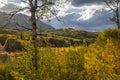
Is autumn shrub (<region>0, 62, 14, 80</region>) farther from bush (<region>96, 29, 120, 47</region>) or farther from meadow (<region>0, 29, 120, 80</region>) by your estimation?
bush (<region>96, 29, 120, 47</region>)

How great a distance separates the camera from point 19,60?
26.0 metres

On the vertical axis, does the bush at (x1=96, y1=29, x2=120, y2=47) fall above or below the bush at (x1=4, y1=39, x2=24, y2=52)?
above

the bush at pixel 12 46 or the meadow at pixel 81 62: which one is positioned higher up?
the meadow at pixel 81 62

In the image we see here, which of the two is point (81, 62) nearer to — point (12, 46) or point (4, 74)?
point (4, 74)

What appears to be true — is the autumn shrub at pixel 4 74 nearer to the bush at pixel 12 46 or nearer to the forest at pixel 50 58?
the forest at pixel 50 58

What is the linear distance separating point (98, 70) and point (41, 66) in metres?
11.5

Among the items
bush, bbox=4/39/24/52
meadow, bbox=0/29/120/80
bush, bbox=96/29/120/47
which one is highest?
bush, bbox=96/29/120/47

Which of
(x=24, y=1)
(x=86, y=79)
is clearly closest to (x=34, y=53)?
(x=24, y=1)

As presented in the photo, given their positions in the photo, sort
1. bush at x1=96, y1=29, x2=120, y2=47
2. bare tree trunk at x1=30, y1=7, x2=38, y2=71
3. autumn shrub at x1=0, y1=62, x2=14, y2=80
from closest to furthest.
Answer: bare tree trunk at x1=30, y1=7, x2=38, y2=71 → autumn shrub at x1=0, y1=62, x2=14, y2=80 → bush at x1=96, y1=29, x2=120, y2=47

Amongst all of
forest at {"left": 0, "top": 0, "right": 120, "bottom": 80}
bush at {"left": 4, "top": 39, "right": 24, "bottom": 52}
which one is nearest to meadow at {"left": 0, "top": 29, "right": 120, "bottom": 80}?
forest at {"left": 0, "top": 0, "right": 120, "bottom": 80}

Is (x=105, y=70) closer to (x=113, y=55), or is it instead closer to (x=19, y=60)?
(x=113, y=55)

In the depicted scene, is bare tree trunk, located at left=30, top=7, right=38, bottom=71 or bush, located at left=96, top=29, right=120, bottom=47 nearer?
bare tree trunk, located at left=30, top=7, right=38, bottom=71

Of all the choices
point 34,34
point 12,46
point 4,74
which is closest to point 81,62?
point 4,74

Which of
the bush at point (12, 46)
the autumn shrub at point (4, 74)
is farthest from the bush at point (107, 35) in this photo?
the bush at point (12, 46)
